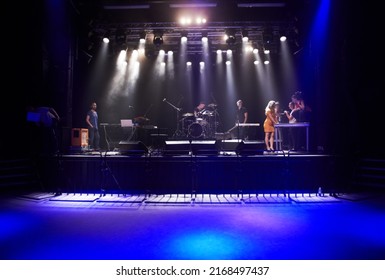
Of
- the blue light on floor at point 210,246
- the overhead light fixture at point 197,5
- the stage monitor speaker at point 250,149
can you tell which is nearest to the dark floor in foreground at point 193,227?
the blue light on floor at point 210,246

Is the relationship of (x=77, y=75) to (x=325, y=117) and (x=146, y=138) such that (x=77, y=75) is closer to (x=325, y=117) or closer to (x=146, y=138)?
(x=146, y=138)

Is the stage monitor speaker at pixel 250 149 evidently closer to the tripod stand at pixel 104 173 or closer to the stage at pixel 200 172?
the stage at pixel 200 172

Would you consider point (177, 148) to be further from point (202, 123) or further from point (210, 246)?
point (202, 123)

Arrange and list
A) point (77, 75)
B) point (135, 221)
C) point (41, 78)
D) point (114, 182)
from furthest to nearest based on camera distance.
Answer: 1. point (77, 75)
2. point (41, 78)
3. point (114, 182)
4. point (135, 221)

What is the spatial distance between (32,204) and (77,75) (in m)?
7.57

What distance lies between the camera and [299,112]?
29.5ft

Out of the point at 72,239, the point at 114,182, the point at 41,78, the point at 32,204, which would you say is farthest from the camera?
the point at 41,78

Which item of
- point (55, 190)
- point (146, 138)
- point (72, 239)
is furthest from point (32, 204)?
point (146, 138)

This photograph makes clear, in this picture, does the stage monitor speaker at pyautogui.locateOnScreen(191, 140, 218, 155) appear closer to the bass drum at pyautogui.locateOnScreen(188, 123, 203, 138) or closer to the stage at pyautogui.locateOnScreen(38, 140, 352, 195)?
the stage at pyautogui.locateOnScreen(38, 140, 352, 195)

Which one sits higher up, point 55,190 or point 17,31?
point 17,31

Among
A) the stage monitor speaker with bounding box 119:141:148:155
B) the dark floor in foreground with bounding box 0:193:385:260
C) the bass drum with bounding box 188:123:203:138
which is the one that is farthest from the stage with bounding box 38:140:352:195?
the bass drum with bounding box 188:123:203:138

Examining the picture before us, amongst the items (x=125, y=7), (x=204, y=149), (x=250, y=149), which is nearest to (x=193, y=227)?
(x=204, y=149)

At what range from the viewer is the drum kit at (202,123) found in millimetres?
10812

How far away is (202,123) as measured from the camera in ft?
38.1
